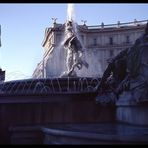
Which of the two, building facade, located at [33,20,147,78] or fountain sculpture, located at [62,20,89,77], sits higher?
building facade, located at [33,20,147,78]

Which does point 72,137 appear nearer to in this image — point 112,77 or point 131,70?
point 131,70

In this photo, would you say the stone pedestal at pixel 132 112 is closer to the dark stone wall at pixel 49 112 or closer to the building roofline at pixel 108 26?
the dark stone wall at pixel 49 112

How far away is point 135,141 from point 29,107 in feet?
13.5

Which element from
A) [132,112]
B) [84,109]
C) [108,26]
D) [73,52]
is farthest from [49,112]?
[108,26]

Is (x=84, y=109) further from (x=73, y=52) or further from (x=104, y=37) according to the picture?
(x=104, y=37)

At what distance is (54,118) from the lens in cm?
912

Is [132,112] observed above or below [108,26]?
below

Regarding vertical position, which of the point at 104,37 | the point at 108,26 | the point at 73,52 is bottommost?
the point at 73,52

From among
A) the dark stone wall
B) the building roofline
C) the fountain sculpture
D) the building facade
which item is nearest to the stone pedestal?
the dark stone wall

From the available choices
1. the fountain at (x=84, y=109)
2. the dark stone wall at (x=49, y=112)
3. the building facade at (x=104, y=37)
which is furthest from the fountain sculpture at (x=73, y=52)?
the building facade at (x=104, y=37)

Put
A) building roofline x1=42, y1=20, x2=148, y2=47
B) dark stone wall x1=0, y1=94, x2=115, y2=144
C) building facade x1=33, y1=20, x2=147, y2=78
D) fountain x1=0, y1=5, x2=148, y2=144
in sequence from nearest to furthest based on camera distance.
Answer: fountain x1=0, y1=5, x2=148, y2=144 → dark stone wall x1=0, y1=94, x2=115, y2=144 → building roofline x1=42, y1=20, x2=148, y2=47 → building facade x1=33, y1=20, x2=147, y2=78

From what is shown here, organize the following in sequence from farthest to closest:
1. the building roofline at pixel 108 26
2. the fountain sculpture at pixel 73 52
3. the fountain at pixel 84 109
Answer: the building roofline at pixel 108 26
the fountain sculpture at pixel 73 52
the fountain at pixel 84 109

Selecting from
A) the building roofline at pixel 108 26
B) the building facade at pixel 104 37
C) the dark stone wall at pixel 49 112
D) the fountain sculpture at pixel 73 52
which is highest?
the building roofline at pixel 108 26

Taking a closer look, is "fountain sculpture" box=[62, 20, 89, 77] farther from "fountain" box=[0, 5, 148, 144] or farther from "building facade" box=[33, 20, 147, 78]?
"building facade" box=[33, 20, 147, 78]
